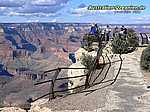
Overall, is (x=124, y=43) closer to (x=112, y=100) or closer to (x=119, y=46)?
(x=119, y=46)

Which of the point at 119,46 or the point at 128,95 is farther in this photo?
the point at 119,46

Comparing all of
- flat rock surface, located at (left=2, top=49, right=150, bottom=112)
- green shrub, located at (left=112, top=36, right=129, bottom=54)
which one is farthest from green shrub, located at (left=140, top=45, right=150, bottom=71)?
green shrub, located at (left=112, top=36, right=129, bottom=54)

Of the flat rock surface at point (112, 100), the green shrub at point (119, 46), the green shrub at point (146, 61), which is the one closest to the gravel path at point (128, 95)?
the flat rock surface at point (112, 100)

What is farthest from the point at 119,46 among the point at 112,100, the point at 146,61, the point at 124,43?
the point at 112,100

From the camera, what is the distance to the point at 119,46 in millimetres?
29281

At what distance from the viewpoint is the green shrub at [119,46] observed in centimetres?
2900

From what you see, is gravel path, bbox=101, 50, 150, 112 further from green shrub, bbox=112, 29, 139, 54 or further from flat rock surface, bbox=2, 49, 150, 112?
green shrub, bbox=112, 29, 139, 54

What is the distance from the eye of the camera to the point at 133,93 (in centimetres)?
1372

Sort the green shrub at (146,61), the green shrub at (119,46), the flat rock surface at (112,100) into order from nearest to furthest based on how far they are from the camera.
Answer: the flat rock surface at (112,100) < the green shrub at (146,61) < the green shrub at (119,46)

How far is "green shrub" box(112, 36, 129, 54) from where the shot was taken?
29.0 meters

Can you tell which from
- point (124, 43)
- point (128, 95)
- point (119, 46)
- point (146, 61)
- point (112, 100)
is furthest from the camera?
point (124, 43)

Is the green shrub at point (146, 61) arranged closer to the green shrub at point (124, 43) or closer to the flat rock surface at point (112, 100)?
the flat rock surface at point (112, 100)

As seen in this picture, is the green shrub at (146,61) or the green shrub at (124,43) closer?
the green shrub at (146,61)

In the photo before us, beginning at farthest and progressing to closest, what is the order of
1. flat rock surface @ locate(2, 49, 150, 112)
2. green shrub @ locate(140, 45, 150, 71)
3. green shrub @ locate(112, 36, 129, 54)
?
green shrub @ locate(112, 36, 129, 54), green shrub @ locate(140, 45, 150, 71), flat rock surface @ locate(2, 49, 150, 112)
